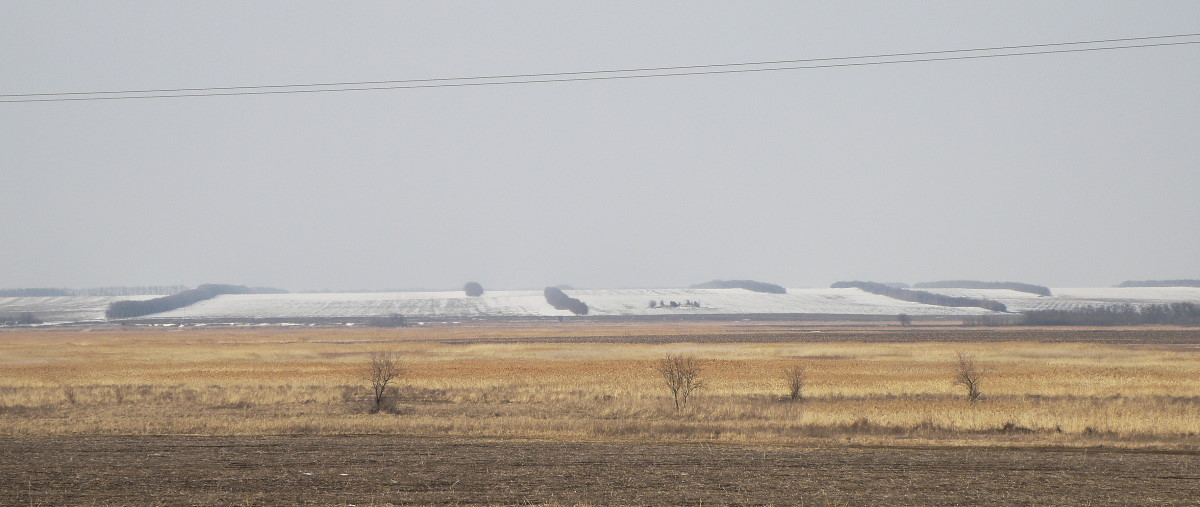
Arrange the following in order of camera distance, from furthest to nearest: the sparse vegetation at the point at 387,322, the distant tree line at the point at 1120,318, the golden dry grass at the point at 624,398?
the sparse vegetation at the point at 387,322, the distant tree line at the point at 1120,318, the golden dry grass at the point at 624,398

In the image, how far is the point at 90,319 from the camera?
172375 millimetres

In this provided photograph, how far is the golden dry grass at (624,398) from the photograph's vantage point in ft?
88.4

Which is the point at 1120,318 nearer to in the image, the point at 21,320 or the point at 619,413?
the point at 619,413

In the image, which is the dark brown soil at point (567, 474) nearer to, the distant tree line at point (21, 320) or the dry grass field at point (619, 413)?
the dry grass field at point (619, 413)

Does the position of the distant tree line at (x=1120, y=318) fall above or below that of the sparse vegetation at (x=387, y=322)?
above

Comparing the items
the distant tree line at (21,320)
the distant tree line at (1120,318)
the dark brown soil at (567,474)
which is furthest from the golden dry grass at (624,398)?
the distant tree line at (21,320)

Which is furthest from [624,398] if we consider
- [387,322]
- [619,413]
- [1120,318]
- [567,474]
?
[387,322]

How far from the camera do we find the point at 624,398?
37.5 metres

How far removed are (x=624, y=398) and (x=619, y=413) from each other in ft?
17.9

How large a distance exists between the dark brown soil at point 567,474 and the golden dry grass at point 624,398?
301 cm

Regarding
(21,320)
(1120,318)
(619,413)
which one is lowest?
(619,413)

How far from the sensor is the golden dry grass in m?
27.0

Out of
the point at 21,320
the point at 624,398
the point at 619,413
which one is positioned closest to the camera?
the point at 619,413

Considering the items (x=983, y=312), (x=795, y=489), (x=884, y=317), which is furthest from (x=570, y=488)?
(x=983, y=312)
